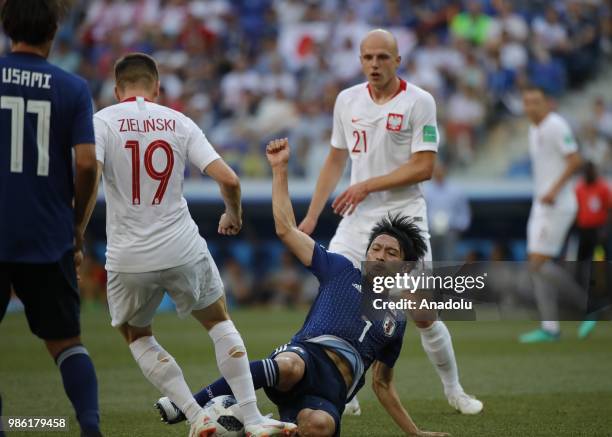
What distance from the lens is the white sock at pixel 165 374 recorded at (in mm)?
6047

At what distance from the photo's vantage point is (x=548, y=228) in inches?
495

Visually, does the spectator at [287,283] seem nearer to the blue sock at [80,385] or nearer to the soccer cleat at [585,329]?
the soccer cleat at [585,329]

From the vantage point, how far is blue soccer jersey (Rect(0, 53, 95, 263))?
510 cm

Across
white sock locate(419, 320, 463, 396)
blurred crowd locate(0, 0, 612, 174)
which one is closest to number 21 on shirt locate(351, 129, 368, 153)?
white sock locate(419, 320, 463, 396)

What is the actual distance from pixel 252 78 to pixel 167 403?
609 inches

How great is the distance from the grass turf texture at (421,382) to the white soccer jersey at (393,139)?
1526 millimetres

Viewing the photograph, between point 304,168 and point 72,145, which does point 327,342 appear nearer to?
point 72,145

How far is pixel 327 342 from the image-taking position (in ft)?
19.7

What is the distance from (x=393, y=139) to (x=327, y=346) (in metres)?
2.26

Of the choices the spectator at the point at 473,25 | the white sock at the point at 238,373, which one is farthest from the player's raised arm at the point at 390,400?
the spectator at the point at 473,25

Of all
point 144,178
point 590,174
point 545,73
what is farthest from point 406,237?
point 545,73

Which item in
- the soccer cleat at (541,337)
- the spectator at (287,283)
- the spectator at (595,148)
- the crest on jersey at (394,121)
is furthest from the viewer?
the spectator at (287,283)

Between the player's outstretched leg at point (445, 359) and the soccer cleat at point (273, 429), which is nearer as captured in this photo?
the soccer cleat at point (273, 429)

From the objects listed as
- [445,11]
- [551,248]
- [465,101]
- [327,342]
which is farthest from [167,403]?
[445,11]
